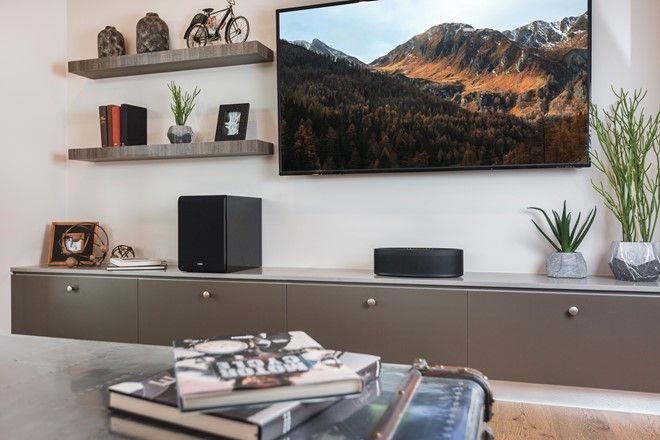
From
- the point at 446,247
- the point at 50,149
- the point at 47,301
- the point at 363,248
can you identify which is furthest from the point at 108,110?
the point at 446,247

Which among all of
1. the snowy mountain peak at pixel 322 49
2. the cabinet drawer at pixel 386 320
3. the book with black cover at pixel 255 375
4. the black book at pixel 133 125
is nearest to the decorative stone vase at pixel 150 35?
the black book at pixel 133 125

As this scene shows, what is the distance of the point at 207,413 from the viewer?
0.65m

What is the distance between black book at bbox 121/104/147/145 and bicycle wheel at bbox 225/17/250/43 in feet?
1.99

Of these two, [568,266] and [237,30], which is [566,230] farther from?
[237,30]

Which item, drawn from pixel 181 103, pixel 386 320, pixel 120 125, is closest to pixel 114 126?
pixel 120 125

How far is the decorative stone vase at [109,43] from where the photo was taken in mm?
3010

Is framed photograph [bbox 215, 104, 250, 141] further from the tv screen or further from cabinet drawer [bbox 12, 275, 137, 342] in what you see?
cabinet drawer [bbox 12, 275, 137, 342]

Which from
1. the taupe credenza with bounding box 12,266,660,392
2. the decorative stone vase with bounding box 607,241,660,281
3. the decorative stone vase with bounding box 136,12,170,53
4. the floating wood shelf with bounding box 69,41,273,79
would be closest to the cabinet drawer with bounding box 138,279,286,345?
the taupe credenza with bounding box 12,266,660,392

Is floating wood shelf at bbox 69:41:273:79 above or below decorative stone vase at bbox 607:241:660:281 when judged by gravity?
above

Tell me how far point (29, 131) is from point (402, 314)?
86.0 inches

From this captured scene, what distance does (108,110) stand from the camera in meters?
2.94

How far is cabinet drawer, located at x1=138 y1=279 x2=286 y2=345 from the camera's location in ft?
8.07

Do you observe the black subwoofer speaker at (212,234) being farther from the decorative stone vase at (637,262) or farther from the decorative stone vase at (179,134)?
the decorative stone vase at (637,262)

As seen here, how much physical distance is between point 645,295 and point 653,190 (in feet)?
1.68
